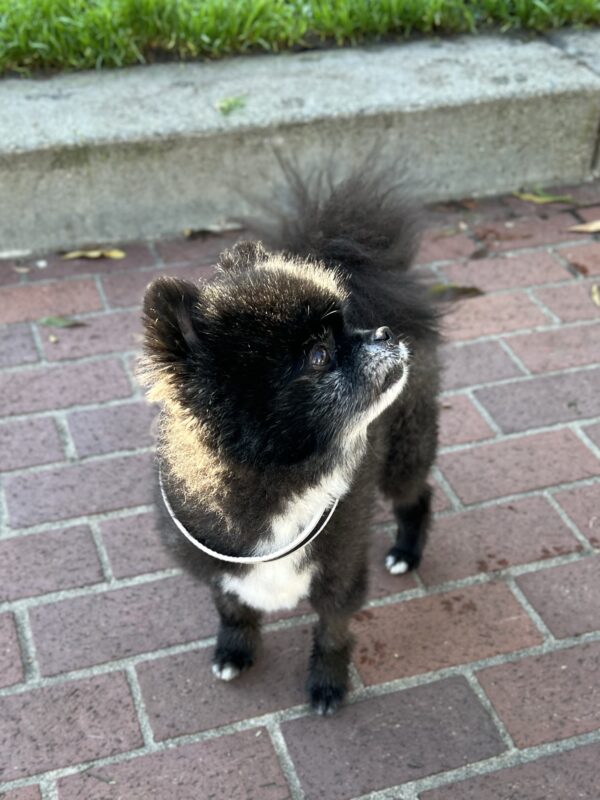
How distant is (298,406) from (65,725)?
1180 mm

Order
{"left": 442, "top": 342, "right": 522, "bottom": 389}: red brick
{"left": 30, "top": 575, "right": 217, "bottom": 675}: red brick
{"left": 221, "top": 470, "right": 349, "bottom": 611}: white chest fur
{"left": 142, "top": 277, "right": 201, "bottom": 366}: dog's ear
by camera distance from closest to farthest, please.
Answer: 1. {"left": 142, "top": 277, "right": 201, "bottom": 366}: dog's ear
2. {"left": 221, "top": 470, "right": 349, "bottom": 611}: white chest fur
3. {"left": 30, "top": 575, "right": 217, "bottom": 675}: red brick
4. {"left": 442, "top": 342, "right": 522, "bottom": 389}: red brick

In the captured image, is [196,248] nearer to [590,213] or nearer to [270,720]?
[590,213]

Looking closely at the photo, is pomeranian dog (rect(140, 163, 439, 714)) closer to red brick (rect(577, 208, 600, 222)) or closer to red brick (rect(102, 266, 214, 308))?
red brick (rect(102, 266, 214, 308))

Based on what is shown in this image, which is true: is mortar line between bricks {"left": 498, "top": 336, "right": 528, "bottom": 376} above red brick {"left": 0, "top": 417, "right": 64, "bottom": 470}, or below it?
above

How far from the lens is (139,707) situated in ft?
8.96

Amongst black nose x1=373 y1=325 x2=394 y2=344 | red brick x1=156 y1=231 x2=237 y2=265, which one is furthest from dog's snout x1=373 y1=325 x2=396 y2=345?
red brick x1=156 y1=231 x2=237 y2=265

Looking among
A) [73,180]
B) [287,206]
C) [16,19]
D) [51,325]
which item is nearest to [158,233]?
[73,180]

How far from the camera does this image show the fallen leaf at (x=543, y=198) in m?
4.82

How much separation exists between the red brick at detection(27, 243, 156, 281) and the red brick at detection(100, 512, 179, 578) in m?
1.50

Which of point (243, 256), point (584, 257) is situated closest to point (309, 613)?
point (243, 256)

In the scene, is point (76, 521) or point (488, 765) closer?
point (488, 765)

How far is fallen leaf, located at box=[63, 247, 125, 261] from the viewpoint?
14.6 ft

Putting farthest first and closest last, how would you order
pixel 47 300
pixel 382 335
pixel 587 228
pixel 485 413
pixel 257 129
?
pixel 587 228
pixel 257 129
pixel 47 300
pixel 485 413
pixel 382 335

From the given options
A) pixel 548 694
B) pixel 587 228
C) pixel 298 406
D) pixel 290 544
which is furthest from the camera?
pixel 587 228
